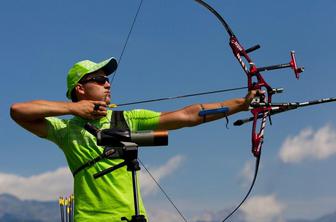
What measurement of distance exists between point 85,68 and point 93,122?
490mm

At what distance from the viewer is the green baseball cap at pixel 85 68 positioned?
479cm

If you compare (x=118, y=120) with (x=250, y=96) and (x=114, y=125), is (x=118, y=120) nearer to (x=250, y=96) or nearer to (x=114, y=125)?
(x=114, y=125)

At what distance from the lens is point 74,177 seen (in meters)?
4.62

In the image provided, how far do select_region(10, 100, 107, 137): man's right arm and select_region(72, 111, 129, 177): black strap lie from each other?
16 centimetres

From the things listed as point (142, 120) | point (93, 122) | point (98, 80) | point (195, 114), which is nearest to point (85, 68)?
point (98, 80)

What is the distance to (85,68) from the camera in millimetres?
4789

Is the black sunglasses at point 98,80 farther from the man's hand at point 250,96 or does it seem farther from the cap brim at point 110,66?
the man's hand at point 250,96

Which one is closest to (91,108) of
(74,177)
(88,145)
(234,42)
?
(88,145)

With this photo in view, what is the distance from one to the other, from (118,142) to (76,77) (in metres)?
1.65

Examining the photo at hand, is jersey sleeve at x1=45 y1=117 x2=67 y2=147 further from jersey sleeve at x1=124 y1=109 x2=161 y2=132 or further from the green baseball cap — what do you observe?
jersey sleeve at x1=124 y1=109 x2=161 y2=132

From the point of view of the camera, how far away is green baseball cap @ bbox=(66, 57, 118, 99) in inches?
188

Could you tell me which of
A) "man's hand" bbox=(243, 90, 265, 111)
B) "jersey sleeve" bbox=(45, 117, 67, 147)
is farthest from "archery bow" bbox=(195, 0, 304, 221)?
"jersey sleeve" bbox=(45, 117, 67, 147)

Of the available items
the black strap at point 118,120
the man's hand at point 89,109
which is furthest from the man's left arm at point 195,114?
the man's hand at point 89,109

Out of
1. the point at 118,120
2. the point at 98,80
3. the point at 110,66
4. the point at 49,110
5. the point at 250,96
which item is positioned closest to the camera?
→ the point at 49,110
